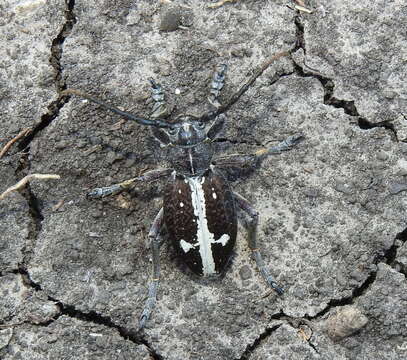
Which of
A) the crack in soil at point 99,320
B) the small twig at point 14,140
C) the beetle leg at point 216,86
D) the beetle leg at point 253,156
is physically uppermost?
the beetle leg at point 216,86

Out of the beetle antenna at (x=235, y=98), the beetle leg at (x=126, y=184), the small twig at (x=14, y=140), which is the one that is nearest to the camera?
the beetle antenna at (x=235, y=98)

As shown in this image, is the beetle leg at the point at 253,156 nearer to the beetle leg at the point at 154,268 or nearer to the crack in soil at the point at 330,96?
the crack in soil at the point at 330,96

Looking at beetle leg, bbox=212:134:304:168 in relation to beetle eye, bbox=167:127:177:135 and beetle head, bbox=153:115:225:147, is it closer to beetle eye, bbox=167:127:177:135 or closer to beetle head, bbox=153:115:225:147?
beetle head, bbox=153:115:225:147

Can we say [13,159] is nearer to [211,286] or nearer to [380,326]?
[211,286]

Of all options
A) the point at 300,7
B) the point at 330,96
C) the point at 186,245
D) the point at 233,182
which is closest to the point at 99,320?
the point at 186,245

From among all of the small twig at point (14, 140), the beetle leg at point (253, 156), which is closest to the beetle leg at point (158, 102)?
the beetle leg at point (253, 156)

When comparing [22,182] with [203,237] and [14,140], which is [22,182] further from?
[203,237]

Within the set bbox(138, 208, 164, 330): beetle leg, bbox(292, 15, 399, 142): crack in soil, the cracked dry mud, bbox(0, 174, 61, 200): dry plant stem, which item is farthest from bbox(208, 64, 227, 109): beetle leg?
bbox(0, 174, 61, 200): dry plant stem

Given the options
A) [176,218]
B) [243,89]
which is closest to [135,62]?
[243,89]
